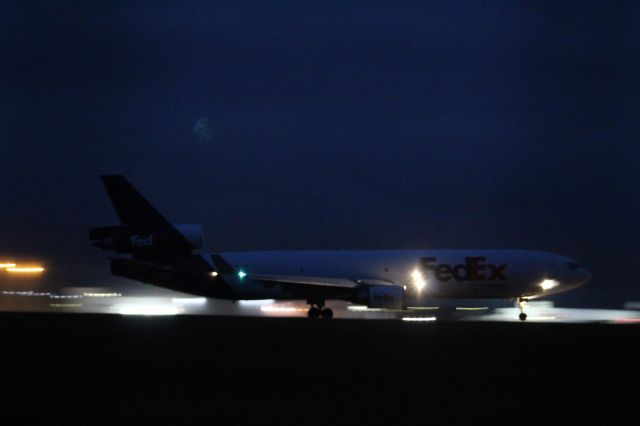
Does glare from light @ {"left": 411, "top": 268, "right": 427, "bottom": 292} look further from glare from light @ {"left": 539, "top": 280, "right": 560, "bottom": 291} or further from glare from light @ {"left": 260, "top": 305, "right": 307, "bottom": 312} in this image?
glare from light @ {"left": 260, "top": 305, "right": 307, "bottom": 312}

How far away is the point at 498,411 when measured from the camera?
11664mm

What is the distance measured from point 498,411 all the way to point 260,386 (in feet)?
14.6

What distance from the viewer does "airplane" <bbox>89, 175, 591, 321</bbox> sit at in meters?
39.7

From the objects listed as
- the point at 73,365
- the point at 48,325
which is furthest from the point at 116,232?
the point at 73,365

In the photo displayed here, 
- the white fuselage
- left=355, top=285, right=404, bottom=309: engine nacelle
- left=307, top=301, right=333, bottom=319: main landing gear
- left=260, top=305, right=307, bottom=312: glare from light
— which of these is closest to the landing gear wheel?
left=307, top=301, right=333, bottom=319: main landing gear

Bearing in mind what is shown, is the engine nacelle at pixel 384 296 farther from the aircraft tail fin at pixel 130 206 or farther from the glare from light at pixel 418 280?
the aircraft tail fin at pixel 130 206

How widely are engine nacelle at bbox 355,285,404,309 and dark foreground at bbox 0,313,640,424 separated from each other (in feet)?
39.3

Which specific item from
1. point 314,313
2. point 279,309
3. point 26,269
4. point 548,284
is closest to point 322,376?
point 314,313

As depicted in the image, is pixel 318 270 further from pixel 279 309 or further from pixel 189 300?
pixel 189 300

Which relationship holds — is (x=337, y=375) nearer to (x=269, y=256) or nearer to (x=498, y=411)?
(x=498, y=411)

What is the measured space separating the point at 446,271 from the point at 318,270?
6728 mm

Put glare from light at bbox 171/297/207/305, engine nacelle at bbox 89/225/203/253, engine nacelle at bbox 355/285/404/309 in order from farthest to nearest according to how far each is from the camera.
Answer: glare from light at bbox 171/297/207/305 → engine nacelle at bbox 89/225/203/253 → engine nacelle at bbox 355/285/404/309

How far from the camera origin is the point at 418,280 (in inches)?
1583

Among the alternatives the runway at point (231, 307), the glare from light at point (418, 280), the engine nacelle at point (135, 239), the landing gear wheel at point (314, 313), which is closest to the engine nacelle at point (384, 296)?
the glare from light at point (418, 280)
